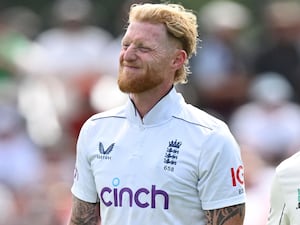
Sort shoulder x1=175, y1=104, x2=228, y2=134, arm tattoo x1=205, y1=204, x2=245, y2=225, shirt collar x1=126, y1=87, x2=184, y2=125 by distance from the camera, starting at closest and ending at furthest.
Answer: arm tattoo x1=205, y1=204, x2=245, y2=225, shoulder x1=175, y1=104, x2=228, y2=134, shirt collar x1=126, y1=87, x2=184, y2=125

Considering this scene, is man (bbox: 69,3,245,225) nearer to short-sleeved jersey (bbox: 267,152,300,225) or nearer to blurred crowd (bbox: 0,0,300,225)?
short-sleeved jersey (bbox: 267,152,300,225)

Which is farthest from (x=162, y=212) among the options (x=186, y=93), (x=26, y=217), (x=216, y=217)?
(x=186, y=93)

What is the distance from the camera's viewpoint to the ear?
24.0 feet

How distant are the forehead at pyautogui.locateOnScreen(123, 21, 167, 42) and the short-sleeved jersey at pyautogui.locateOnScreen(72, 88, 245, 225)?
13.5 inches

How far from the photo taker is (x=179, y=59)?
24.1 feet

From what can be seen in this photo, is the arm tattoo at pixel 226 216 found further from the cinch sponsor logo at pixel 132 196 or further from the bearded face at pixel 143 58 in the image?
the bearded face at pixel 143 58

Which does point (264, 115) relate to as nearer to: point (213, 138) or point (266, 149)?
point (266, 149)

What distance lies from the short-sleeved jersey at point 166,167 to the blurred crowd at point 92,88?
14.1ft

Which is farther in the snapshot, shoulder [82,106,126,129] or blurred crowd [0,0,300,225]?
blurred crowd [0,0,300,225]

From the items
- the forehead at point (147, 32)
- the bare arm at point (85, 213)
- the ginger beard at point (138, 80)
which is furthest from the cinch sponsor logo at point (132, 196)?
the forehead at point (147, 32)

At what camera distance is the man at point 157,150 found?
23.3 ft

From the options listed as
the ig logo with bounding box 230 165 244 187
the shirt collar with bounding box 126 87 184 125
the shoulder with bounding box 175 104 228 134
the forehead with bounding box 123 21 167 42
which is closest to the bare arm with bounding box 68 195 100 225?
the shirt collar with bounding box 126 87 184 125

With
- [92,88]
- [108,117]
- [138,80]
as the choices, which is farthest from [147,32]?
[92,88]

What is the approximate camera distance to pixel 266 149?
1315 cm
